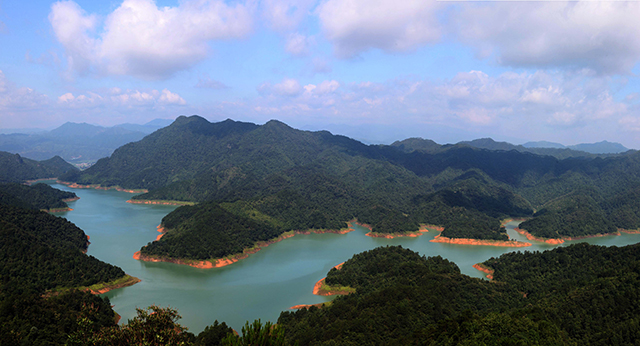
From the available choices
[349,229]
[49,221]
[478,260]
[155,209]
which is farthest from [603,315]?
[155,209]

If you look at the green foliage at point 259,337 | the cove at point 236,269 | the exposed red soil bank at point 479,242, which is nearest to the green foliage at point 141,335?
the green foliage at point 259,337

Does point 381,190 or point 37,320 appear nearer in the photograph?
point 37,320

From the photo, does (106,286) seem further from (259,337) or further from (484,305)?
(484,305)

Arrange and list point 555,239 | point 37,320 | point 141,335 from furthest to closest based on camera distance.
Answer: point 555,239
point 37,320
point 141,335

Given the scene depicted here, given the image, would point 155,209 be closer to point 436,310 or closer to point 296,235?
point 296,235

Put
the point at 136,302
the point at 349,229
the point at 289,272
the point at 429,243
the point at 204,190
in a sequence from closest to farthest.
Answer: the point at 136,302 < the point at 289,272 < the point at 429,243 < the point at 349,229 < the point at 204,190

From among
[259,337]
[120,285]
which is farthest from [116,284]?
[259,337]

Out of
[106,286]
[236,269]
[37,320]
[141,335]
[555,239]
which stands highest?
[141,335]

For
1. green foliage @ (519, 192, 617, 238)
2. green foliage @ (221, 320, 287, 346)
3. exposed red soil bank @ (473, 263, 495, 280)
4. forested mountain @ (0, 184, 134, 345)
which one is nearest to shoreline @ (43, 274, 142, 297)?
forested mountain @ (0, 184, 134, 345)

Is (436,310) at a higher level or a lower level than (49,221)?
lower
